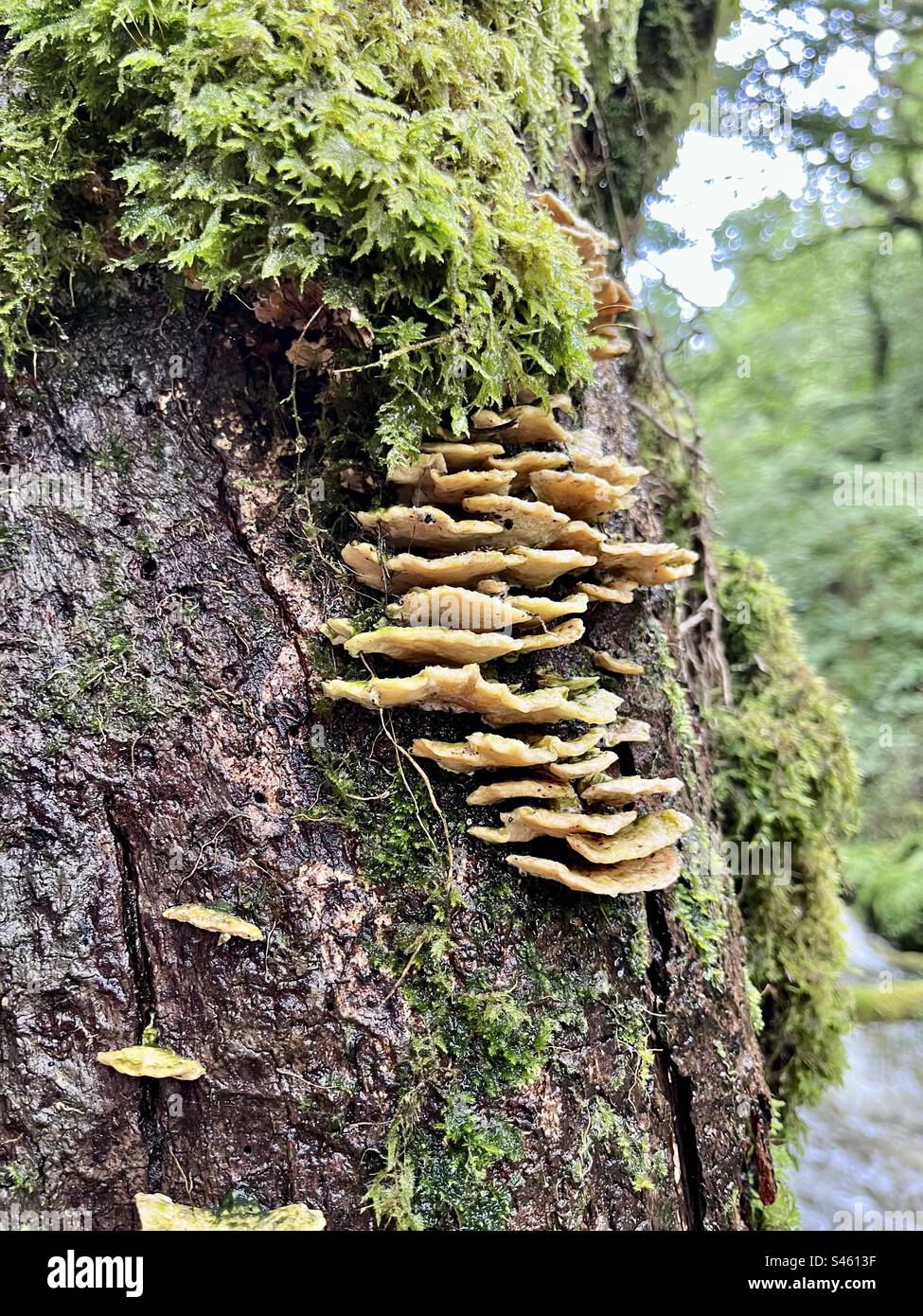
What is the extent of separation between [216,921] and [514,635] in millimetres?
996

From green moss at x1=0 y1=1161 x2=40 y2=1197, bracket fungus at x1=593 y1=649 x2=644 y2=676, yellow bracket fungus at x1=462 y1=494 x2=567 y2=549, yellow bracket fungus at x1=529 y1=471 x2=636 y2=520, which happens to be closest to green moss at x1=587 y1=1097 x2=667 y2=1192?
bracket fungus at x1=593 y1=649 x2=644 y2=676

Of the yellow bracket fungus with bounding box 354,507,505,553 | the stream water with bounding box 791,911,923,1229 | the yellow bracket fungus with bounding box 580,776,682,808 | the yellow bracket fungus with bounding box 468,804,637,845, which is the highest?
the yellow bracket fungus with bounding box 354,507,505,553

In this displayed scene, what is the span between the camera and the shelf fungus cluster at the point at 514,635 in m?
1.75

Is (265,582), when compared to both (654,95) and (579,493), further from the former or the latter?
(654,95)

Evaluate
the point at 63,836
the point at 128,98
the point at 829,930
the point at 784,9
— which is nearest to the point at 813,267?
the point at 784,9

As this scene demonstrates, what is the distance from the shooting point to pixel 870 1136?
611cm

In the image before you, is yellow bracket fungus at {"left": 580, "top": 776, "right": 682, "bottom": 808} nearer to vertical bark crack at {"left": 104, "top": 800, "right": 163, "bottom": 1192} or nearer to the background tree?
the background tree

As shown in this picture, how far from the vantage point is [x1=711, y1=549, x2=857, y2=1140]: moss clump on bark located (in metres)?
3.04

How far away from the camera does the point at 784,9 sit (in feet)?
28.6

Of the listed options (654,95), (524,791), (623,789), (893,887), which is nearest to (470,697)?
(524,791)

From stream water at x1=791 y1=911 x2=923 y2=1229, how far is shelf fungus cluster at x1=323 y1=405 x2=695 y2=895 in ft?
13.2

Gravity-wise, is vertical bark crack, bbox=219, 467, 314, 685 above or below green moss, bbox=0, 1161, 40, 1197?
above
